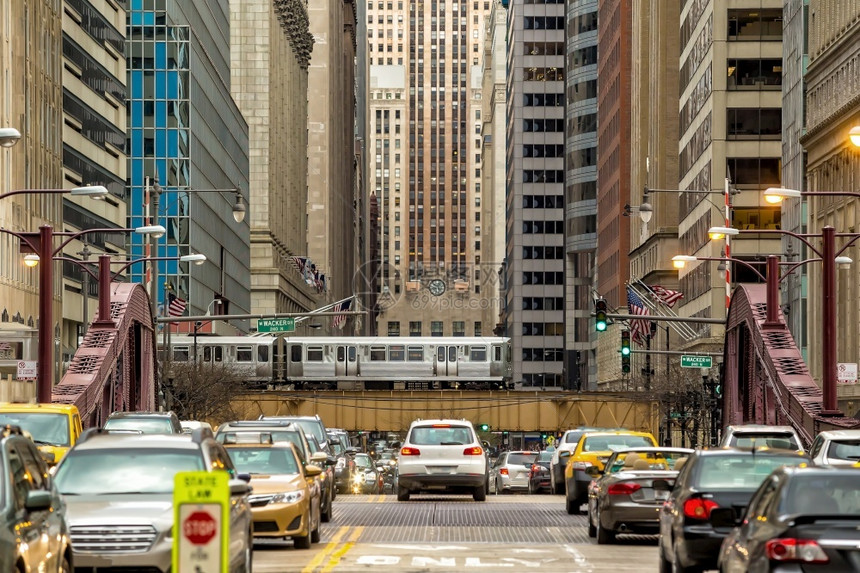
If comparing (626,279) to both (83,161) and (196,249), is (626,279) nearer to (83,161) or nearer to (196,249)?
(196,249)

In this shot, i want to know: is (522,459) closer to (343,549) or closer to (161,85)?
(343,549)

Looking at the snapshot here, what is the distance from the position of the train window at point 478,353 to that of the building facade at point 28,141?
2851 centimetres

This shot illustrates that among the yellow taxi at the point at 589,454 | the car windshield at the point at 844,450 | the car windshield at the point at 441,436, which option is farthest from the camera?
the car windshield at the point at 441,436

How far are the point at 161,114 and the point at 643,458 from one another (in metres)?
81.8

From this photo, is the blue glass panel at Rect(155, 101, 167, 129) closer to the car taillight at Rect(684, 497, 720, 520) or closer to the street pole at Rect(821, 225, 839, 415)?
the street pole at Rect(821, 225, 839, 415)

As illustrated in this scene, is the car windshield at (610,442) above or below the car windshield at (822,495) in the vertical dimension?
below

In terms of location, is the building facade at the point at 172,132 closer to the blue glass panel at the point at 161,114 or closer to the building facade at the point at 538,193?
the blue glass panel at the point at 161,114

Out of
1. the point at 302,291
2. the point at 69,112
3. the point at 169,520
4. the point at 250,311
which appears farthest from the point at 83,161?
the point at 302,291

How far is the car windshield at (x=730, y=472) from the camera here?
17797 millimetres

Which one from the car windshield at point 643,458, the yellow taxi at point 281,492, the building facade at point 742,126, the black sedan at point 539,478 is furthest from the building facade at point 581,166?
the yellow taxi at point 281,492

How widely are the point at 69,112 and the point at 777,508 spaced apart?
7098 cm

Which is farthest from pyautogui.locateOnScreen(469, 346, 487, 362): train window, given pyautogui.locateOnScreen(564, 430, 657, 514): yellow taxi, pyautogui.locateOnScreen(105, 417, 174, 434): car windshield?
pyautogui.locateOnScreen(105, 417, 174, 434): car windshield

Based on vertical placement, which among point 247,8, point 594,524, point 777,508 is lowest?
point 594,524

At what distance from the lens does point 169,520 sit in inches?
616
